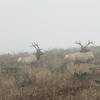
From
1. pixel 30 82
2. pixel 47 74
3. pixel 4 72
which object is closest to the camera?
pixel 30 82

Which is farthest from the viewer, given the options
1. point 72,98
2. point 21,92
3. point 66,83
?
point 66,83

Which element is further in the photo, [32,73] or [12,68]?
[12,68]

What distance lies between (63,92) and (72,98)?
2.24 feet

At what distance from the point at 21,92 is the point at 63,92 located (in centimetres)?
148

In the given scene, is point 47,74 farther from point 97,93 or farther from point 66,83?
point 97,93

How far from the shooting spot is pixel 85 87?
9367 mm

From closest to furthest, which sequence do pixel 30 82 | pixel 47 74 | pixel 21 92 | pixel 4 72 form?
pixel 21 92 < pixel 30 82 < pixel 47 74 < pixel 4 72

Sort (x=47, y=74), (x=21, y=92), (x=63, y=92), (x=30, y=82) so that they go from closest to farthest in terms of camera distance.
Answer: (x=63, y=92)
(x=21, y=92)
(x=30, y=82)
(x=47, y=74)

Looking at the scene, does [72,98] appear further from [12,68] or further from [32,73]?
[12,68]

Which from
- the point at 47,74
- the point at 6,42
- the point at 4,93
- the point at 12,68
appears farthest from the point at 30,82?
the point at 6,42

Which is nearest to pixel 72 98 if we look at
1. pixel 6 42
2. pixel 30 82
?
pixel 30 82

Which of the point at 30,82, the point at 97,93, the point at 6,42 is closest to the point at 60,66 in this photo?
the point at 30,82

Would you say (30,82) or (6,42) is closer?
(30,82)

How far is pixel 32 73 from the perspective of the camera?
1236cm
